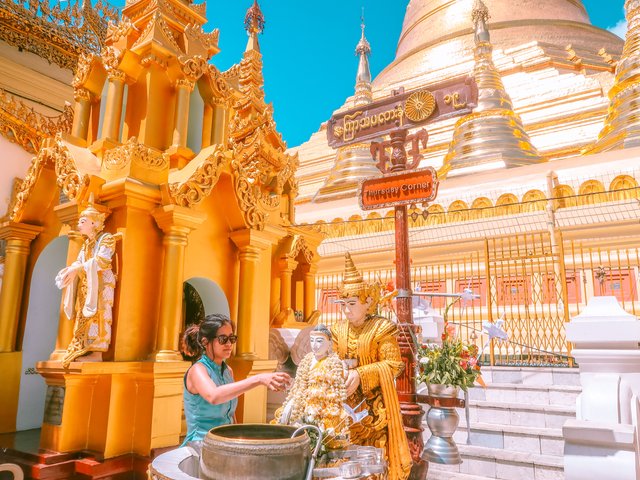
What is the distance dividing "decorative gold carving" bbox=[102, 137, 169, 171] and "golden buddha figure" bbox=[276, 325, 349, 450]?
308cm

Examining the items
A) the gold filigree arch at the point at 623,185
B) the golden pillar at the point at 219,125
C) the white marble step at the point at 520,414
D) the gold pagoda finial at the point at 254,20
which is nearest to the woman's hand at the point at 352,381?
the white marble step at the point at 520,414

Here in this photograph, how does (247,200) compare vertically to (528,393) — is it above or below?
above

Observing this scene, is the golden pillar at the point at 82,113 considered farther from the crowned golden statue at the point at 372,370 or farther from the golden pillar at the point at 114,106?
the crowned golden statue at the point at 372,370

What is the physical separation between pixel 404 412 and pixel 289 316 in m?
2.87

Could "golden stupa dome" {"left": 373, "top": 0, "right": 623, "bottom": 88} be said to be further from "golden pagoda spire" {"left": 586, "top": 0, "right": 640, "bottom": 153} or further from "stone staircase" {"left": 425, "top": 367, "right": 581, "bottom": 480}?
"stone staircase" {"left": 425, "top": 367, "right": 581, "bottom": 480}

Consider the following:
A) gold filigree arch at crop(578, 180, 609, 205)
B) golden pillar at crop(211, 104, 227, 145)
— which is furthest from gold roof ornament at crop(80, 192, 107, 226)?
gold filigree arch at crop(578, 180, 609, 205)

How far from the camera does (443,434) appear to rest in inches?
212

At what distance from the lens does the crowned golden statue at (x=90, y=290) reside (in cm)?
457

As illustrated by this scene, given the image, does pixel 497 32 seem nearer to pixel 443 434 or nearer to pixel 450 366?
pixel 450 366

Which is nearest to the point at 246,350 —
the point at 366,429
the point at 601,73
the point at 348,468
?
the point at 366,429

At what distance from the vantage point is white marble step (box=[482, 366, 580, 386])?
7.07 meters

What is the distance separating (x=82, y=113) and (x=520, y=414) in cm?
691

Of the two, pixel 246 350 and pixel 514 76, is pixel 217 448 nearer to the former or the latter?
pixel 246 350

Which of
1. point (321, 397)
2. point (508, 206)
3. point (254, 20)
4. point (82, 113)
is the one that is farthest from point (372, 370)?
point (508, 206)
